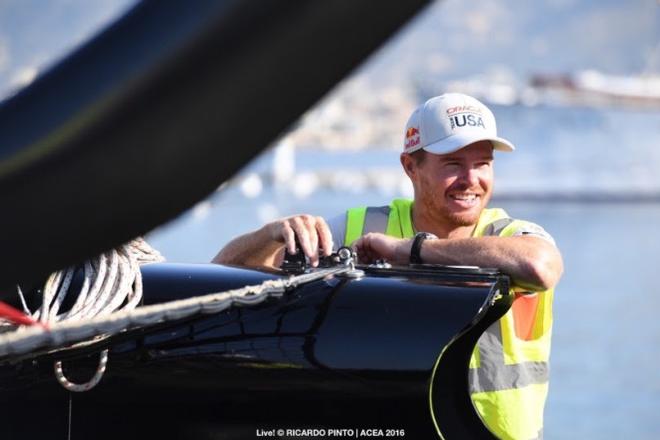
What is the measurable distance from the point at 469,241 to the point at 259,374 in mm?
690

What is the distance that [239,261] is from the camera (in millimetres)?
2783

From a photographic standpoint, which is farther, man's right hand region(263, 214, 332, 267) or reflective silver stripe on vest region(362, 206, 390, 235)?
reflective silver stripe on vest region(362, 206, 390, 235)

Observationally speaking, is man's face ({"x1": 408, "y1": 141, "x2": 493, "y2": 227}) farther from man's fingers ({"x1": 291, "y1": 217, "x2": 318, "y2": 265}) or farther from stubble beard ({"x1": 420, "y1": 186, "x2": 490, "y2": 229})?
man's fingers ({"x1": 291, "y1": 217, "x2": 318, "y2": 265})

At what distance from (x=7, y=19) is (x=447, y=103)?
150082mm

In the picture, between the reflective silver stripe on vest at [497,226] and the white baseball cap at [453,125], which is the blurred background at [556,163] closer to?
the white baseball cap at [453,125]

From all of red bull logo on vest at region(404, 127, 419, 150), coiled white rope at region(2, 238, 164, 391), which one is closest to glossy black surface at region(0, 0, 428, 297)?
coiled white rope at region(2, 238, 164, 391)

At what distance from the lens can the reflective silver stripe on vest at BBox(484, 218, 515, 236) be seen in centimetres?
303

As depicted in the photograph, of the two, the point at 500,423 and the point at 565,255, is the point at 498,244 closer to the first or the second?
the point at 500,423

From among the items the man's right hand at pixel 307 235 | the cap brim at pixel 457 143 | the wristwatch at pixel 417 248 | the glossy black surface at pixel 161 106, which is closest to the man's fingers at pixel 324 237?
the man's right hand at pixel 307 235

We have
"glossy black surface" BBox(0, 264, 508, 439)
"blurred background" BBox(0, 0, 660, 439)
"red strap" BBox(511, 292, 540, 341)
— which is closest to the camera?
"glossy black surface" BBox(0, 264, 508, 439)

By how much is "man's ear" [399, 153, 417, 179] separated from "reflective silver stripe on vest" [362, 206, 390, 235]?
10cm

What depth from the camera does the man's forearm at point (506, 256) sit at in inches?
98.2

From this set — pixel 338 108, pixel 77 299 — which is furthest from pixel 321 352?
pixel 338 108

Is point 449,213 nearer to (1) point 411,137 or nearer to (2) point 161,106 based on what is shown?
(1) point 411,137
